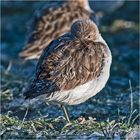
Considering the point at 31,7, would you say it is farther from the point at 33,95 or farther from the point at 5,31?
the point at 33,95

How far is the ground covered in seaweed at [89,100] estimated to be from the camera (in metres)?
6.16

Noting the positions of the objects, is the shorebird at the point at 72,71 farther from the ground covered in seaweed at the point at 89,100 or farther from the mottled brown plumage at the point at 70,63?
the ground covered in seaweed at the point at 89,100

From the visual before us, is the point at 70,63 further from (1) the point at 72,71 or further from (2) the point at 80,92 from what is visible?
(2) the point at 80,92

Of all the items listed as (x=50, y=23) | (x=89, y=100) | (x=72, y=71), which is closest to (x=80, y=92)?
(x=72, y=71)

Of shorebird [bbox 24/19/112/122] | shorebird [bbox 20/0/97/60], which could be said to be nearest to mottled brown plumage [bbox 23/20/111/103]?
shorebird [bbox 24/19/112/122]

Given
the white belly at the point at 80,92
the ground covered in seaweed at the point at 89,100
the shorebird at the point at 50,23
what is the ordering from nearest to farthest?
the ground covered in seaweed at the point at 89,100 < the white belly at the point at 80,92 < the shorebird at the point at 50,23

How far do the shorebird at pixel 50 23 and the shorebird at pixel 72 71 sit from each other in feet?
8.03

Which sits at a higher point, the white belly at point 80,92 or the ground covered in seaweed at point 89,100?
the white belly at point 80,92

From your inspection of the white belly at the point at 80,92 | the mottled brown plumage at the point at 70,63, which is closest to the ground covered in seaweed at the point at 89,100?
the white belly at the point at 80,92

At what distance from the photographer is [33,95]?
242 inches

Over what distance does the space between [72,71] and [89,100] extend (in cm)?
156

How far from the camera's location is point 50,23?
9.73 metres

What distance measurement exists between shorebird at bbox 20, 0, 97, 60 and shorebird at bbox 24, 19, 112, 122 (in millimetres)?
2449

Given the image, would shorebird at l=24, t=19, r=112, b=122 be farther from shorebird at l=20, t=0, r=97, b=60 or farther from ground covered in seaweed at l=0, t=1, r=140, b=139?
shorebird at l=20, t=0, r=97, b=60
